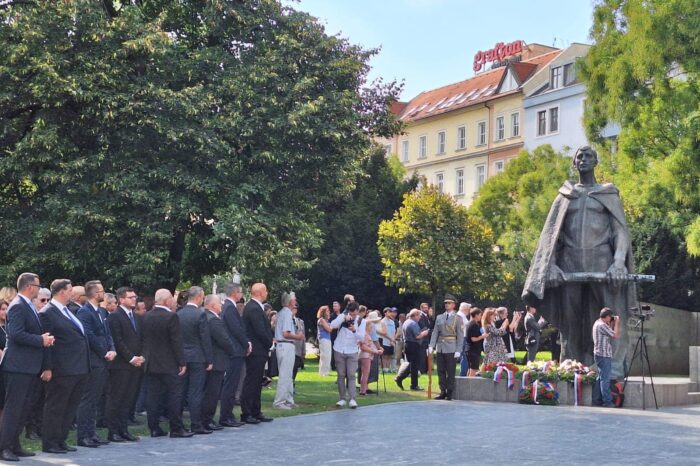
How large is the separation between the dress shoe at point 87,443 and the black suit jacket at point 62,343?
1.08 meters

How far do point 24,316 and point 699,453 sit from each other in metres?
7.98

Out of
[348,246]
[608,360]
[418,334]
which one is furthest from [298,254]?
[348,246]

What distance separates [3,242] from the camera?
25.8 metres

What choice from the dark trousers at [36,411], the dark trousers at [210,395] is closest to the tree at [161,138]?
the dark trousers at [210,395]

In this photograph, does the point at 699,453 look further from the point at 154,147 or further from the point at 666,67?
the point at 666,67

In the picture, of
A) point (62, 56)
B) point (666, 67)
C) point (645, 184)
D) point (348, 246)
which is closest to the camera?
point (62, 56)

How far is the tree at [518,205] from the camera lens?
51281 mm

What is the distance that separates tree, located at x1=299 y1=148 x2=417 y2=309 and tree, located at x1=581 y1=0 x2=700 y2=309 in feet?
39.5

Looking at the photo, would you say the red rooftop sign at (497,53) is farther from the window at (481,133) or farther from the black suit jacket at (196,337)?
the black suit jacket at (196,337)

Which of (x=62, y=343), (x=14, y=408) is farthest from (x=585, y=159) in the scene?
(x=14, y=408)

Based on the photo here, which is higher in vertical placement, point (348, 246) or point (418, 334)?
point (348, 246)

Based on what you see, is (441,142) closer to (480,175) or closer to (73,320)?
(480,175)

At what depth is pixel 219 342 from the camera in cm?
1545

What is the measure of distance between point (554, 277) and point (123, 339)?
8365mm
